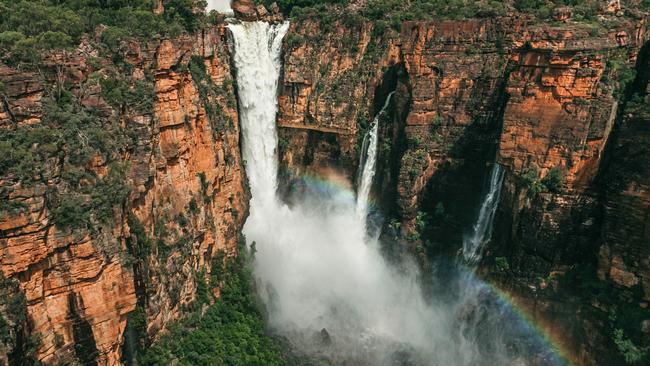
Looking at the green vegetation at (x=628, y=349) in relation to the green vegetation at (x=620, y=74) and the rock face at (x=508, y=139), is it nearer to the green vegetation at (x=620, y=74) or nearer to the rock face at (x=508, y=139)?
the rock face at (x=508, y=139)

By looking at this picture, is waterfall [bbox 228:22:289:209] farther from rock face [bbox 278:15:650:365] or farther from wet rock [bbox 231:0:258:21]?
wet rock [bbox 231:0:258:21]

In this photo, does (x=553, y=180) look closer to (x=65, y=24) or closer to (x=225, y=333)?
(x=225, y=333)

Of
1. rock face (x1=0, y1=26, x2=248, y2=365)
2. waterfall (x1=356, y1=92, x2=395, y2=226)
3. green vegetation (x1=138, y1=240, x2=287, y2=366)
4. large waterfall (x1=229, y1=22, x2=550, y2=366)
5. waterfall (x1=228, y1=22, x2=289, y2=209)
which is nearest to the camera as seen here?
rock face (x1=0, y1=26, x2=248, y2=365)

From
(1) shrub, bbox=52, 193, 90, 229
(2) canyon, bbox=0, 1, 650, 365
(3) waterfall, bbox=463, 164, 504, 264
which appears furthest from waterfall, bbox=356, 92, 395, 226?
(1) shrub, bbox=52, 193, 90, 229

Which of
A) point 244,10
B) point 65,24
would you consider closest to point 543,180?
point 65,24

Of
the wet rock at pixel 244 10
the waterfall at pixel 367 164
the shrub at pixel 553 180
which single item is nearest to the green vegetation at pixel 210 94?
the waterfall at pixel 367 164

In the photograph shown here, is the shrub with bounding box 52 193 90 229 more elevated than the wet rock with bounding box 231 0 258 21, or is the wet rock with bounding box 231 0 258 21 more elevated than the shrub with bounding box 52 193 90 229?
the wet rock with bounding box 231 0 258 21
